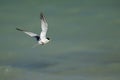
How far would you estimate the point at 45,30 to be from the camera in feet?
155

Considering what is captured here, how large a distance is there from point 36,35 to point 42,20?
343 cm

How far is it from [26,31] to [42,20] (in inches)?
103

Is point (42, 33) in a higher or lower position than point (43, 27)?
lower

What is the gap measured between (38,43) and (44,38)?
108 centimetres

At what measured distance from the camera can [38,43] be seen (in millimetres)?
48000

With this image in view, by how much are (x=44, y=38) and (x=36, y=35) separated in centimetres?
176

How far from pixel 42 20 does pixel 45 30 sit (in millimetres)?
1544

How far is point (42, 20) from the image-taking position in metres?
46.4

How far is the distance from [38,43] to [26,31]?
2.49 metres

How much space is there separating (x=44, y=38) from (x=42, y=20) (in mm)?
2762

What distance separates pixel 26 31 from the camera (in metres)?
46.9

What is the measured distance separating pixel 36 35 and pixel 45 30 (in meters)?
2.41

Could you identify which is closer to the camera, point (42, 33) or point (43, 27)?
point (43, 27)
